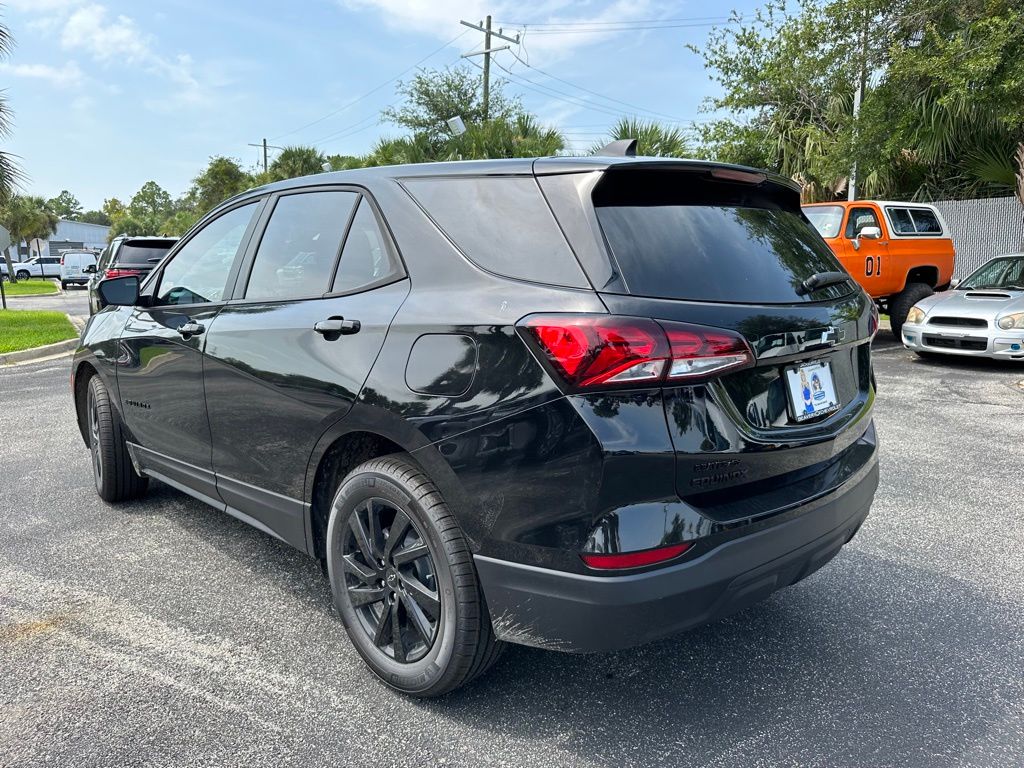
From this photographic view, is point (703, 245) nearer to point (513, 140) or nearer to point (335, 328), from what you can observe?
point (335, 328)

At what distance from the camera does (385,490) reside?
7.82ft

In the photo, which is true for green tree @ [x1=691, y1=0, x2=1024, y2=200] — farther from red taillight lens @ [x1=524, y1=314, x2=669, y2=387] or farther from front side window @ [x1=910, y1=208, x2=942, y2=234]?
red taillight lens @ [x1=524, y1=314, x2=669, y2=387]

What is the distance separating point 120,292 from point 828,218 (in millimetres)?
10190

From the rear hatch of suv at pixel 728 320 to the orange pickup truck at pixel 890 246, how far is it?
9.06 meters

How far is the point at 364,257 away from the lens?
2691 millimetres

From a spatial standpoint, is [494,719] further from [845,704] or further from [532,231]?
[532,231]

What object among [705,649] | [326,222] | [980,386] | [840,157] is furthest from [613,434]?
[840,157]

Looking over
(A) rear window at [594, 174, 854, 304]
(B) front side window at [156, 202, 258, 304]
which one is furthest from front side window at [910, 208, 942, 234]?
(B) front side window at [156, 202, 258, 304]

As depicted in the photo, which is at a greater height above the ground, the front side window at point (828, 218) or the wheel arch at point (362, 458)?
the front side window at point (828, 218)

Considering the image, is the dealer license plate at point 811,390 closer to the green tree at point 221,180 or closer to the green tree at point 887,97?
the green tree at point 887,97

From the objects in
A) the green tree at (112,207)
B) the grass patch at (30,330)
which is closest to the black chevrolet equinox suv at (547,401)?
the grass patch at (30,330)

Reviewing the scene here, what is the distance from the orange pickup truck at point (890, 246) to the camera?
1099 centimetres

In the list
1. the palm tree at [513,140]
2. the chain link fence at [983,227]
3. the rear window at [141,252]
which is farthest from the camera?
the palm tree at [513,140]

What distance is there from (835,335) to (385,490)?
151 centimetres
